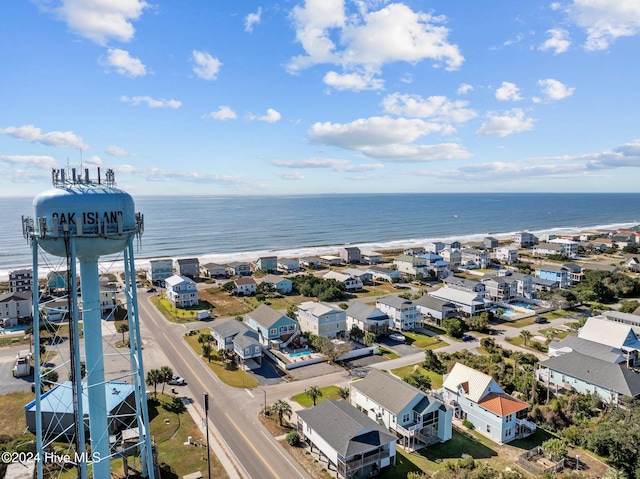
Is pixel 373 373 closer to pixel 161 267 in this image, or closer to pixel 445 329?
pixel 445 329

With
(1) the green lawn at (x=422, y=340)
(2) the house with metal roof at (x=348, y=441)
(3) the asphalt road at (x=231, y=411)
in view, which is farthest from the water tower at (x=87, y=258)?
(1) the green lawn at (x=422, y=340)

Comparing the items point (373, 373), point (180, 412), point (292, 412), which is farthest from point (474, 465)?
point (180, 412)

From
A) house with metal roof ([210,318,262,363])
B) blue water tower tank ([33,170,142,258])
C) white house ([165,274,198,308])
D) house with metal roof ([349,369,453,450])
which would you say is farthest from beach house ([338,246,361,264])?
blue water tower tank ([33,170,142,258])

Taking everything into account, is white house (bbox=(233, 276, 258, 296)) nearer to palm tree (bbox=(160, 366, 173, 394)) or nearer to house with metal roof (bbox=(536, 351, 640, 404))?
palm tree (bbox=(160, 366, 173, 394))

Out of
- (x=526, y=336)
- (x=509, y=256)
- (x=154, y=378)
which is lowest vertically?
(x=526, y=336)

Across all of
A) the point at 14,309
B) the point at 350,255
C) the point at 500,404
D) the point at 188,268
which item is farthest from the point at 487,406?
the point at 350,255

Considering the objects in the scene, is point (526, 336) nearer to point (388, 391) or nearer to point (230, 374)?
point (388, 391)
